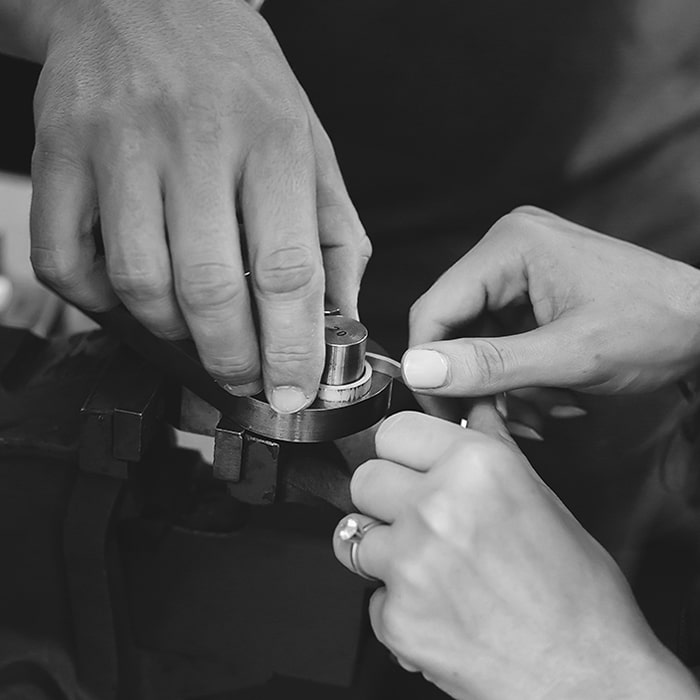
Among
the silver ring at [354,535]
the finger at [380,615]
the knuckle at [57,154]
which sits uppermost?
the knuckle at [57,154]

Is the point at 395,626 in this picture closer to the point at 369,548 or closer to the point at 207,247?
the point at 369,548

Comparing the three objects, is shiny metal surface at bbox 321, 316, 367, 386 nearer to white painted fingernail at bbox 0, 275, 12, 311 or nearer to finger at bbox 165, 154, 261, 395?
finger at bbox 165, 154, 261, 395

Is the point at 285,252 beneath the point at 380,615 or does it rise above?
above

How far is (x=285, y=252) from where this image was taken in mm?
575

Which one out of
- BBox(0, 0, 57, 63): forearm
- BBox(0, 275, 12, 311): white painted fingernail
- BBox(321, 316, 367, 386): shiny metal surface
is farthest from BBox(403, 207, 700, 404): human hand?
BBox(0, 275, 12, 311): white painted fingernail

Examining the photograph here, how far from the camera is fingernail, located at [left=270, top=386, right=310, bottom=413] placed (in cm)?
62

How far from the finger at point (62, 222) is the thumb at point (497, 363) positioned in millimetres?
237

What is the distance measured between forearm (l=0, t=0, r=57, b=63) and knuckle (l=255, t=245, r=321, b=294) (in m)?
0.27

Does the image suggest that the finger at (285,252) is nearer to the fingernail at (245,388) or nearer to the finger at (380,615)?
the fingernail at (245,388)

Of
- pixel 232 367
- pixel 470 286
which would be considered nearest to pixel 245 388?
pixel 232 367

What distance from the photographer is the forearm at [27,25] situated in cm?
69

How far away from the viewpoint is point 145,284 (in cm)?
59

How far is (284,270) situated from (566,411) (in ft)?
1.55

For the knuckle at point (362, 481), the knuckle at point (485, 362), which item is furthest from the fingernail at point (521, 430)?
the knuckle at point (362, 481)
